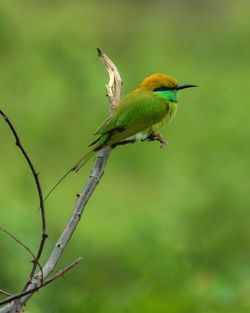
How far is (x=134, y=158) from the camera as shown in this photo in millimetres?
7602

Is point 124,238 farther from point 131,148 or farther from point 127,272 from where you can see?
point 131,148

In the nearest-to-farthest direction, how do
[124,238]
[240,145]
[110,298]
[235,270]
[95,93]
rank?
[110,298] → [235,270] → [124,238] → [240,145] → [95,93]

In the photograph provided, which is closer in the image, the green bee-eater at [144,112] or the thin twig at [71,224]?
the thin twig at [71,224]

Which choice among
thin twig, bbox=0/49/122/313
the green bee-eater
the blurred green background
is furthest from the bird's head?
the blurred green background

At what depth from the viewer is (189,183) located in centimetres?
656

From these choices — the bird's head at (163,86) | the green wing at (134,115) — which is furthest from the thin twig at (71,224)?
the bird's head at (163,86)

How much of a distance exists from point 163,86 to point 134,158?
4212mm

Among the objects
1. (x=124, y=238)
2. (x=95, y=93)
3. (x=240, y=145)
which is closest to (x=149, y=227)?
(x=124, y=238)

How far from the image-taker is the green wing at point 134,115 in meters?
3.04

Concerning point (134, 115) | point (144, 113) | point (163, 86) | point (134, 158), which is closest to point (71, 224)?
point (134, 115)

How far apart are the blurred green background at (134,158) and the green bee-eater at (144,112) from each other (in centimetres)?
72

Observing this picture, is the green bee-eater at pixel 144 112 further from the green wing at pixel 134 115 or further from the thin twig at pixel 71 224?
the thin twig at pixel 71 224

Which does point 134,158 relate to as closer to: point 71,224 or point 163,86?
point 163,86

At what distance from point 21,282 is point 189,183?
→ 2228mm
